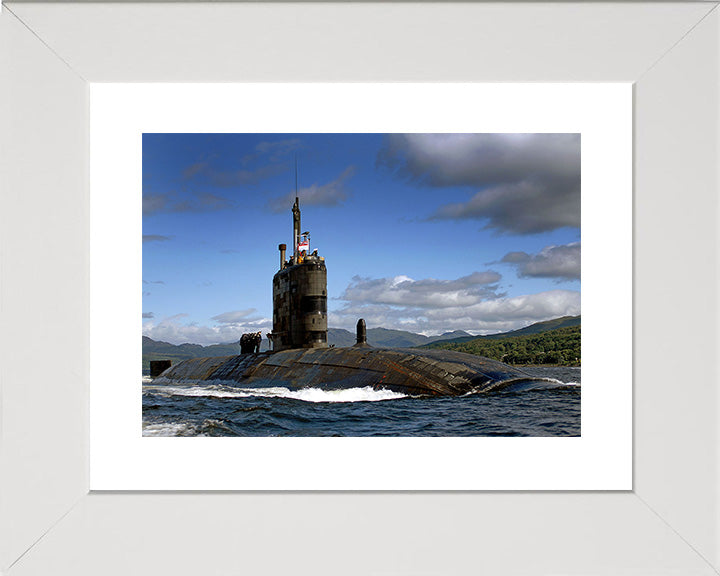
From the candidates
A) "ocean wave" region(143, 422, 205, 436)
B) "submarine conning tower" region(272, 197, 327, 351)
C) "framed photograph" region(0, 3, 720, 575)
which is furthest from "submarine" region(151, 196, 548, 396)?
"framed photograph" region(0, 3, 720, 575)

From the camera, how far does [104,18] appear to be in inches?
124

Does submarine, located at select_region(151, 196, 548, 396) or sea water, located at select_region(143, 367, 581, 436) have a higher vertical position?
submarine, located at select_region(151, 196, 548, 396)

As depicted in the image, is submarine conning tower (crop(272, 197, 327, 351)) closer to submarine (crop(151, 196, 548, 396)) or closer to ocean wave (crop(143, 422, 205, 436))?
submarine (crop(151, 196, 548, 396))

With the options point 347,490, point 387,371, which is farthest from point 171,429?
point 347,490

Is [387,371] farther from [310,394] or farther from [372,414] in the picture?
[310,394]

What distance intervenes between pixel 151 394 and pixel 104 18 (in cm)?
1352

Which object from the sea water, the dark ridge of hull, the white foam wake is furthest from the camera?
the white foam wake

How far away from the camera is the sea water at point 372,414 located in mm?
9617

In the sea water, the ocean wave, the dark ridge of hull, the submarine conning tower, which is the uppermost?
the submarine conning tower

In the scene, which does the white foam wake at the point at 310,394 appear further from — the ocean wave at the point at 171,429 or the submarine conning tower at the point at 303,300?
the ocean wave at the point at 171,429

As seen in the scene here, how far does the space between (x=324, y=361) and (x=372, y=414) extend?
1876 millimetres

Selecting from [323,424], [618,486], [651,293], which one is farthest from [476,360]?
[651,293]

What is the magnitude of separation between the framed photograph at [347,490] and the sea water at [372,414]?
15.9ft

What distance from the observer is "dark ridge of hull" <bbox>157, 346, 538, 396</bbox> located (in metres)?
11.1
